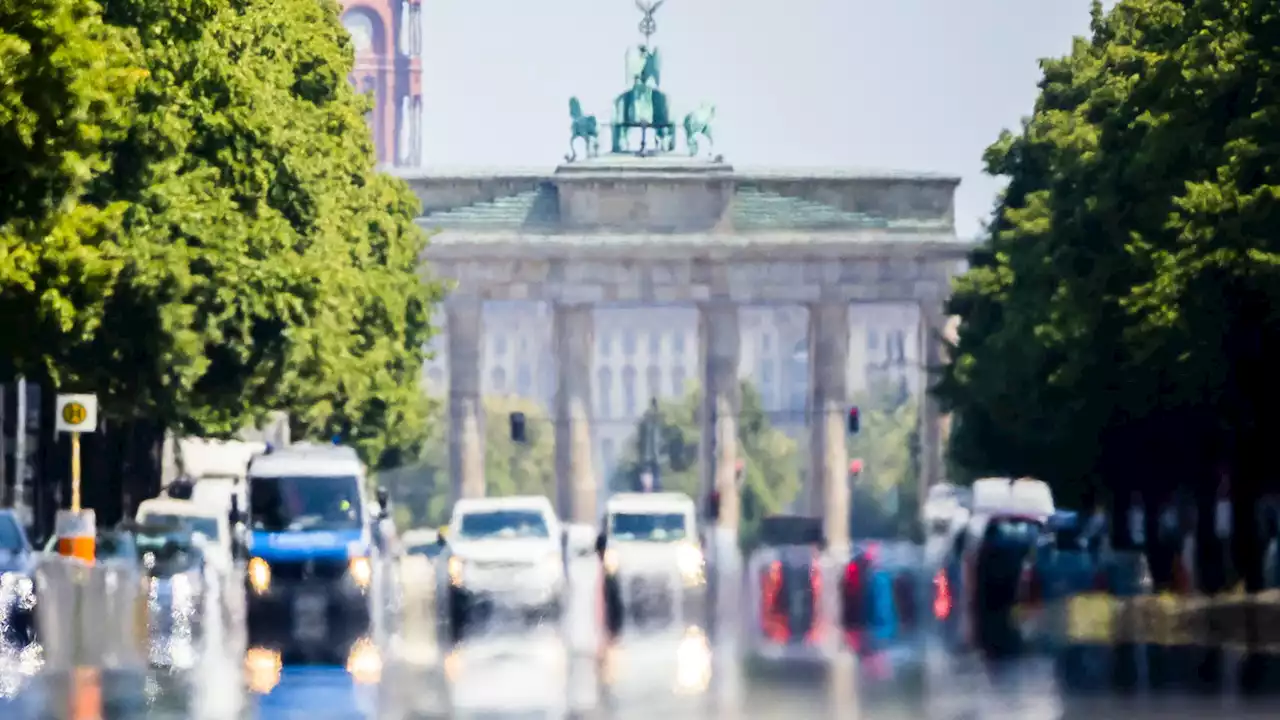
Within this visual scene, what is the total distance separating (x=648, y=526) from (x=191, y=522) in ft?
34.0

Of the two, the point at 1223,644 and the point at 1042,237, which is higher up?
the point at 1042,237

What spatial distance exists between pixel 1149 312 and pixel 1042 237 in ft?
63.5

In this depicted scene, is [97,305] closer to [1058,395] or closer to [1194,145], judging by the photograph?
[1194,145]

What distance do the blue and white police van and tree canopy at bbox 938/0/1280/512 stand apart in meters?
13.0

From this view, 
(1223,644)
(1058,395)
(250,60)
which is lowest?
(1223,644)

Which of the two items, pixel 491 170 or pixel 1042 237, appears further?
pixel 491 170

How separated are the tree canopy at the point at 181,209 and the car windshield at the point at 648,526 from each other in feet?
20.9

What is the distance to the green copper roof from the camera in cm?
13012

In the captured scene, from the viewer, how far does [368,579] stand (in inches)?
2013

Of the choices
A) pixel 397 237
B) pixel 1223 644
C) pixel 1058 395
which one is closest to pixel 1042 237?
pixel 1058 395

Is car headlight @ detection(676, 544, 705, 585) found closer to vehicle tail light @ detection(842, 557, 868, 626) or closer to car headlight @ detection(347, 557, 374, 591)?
vehicle tail light @ detection(842, 557, 868, 626)

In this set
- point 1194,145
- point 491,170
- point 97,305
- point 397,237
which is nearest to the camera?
point 97,305

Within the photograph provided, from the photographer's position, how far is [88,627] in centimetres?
4216

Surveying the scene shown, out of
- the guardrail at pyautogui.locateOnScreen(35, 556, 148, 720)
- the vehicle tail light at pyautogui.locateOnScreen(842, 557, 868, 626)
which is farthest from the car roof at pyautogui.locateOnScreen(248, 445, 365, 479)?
the vehicle tail light at pyautogui.locateOnScreen(842, 557, 868, 626)
